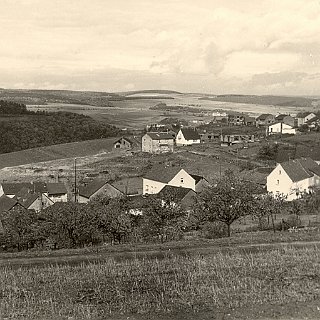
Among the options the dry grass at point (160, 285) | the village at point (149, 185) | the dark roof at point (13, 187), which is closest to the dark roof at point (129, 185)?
the village at point (149, 185)

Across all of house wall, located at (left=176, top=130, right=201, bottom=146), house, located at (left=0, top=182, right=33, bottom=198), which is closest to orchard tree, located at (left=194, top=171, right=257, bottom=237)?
house, located at (left=0, top=182, right=33, bottom=198)

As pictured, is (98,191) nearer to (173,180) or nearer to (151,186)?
(151,186)

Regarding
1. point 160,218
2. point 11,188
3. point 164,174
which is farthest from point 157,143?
point 160,218

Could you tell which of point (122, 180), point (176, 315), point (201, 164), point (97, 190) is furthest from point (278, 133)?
point (176, 315)

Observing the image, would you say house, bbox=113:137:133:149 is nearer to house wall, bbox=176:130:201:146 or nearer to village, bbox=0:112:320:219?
house wall, bbox=176:130:201:146

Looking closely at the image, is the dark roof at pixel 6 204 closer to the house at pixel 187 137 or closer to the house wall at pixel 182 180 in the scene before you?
the house wall at pixel 182 180
